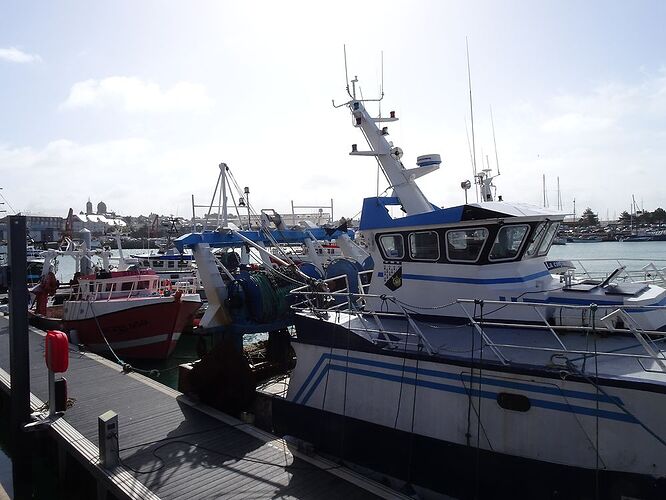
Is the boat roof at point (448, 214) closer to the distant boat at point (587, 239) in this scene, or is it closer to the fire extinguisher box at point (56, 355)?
the fire extinguisher box at point (56, 355)

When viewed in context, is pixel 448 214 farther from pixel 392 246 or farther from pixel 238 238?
pixel 238 238

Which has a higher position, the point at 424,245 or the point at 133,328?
the point at 424,245

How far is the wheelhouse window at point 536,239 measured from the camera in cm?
860

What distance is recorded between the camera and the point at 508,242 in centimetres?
854

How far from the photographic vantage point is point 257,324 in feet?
41.2

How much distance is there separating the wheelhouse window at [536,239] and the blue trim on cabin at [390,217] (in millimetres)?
1443

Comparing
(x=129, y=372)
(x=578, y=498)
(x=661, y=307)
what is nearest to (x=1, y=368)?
(x=129, y=372)

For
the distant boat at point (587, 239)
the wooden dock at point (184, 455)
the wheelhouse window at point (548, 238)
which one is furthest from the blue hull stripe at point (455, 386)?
the distant boat at point (587, 239)

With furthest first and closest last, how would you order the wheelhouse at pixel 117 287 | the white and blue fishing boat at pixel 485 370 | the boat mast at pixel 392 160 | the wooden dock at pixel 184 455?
1. the wheelhouse at pixel 117 287
2. the boat mast at pixel 392 160
3. the wooden dock at pixel 184 455
4. the white and blue fishing boat at pixel 485 370

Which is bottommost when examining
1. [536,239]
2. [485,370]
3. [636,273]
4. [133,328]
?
[133,328]

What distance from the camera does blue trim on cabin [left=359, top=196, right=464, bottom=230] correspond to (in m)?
8.41

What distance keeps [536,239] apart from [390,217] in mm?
2635

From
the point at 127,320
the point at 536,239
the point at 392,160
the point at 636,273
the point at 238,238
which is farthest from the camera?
the point at 127,320

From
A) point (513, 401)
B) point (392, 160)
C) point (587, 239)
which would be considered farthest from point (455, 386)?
point (587, 239)
